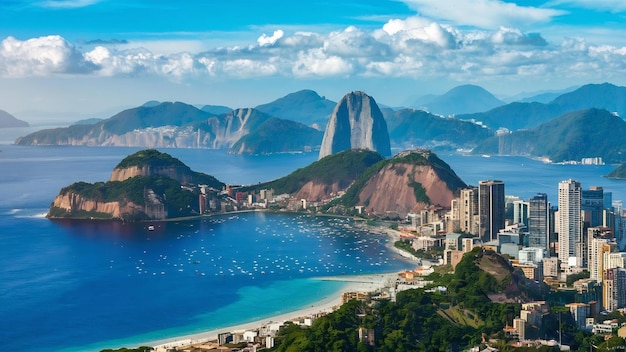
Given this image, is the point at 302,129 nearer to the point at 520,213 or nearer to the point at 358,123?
the point at 358,123

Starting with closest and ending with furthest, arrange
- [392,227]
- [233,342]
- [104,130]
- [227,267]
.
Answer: [233,342] → [227,267] → [392,227] → [104,130]

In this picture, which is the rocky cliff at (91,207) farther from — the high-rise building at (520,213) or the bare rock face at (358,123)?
the bare rock face at (358,123)

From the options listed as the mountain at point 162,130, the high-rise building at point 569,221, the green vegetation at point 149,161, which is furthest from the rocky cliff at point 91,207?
the mountain at point 162,130

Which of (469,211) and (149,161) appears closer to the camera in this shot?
(469,211)

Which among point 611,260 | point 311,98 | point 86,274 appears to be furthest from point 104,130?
point 611,260

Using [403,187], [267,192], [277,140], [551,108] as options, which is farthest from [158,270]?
[551,108]

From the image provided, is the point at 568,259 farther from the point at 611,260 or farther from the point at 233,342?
the point at 233,342

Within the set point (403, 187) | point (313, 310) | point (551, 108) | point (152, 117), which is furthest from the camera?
point (551, 108)
